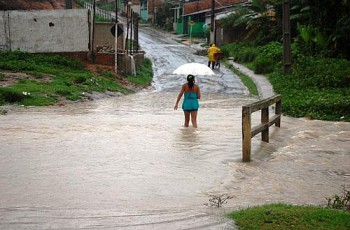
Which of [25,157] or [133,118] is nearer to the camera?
[25,157]

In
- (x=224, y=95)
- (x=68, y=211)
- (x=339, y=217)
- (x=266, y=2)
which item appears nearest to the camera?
(x=339, y=217)

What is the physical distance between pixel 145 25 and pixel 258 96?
58.7 metres

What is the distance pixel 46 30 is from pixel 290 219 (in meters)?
24.5

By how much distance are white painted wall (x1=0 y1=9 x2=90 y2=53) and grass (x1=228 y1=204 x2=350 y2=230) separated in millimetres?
23567

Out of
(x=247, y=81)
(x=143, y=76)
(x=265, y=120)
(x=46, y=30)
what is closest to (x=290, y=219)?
(x=265, y=120)

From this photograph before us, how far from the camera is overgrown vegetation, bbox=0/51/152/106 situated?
19.6m

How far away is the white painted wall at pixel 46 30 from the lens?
28.1 m

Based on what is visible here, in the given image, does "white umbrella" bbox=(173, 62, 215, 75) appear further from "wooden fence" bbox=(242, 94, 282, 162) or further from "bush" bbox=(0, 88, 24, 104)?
"bush" bbox=(0, 88, 24, 104)

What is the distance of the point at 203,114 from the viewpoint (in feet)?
60.0

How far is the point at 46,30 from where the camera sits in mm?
28359

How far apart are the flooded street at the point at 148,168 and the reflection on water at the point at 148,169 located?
0.02 metres

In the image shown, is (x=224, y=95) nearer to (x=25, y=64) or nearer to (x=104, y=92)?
(x=104, y=92)

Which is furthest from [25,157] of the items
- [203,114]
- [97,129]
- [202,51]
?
[202,51]

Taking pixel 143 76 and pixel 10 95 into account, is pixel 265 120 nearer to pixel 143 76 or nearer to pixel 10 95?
pixel 10 95
